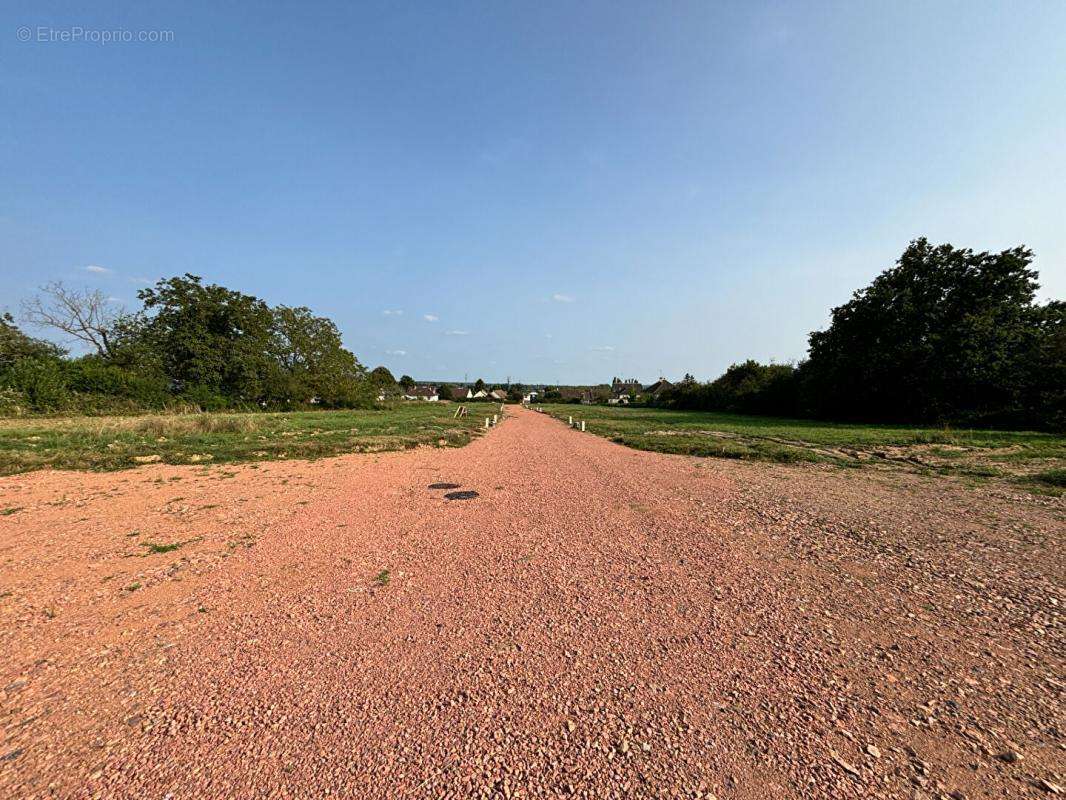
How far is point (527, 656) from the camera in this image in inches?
136

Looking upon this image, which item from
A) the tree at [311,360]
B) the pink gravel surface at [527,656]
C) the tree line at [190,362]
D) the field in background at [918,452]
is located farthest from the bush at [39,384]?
the field in background at [918,452]

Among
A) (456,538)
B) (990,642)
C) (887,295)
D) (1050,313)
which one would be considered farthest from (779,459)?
(1050,313)

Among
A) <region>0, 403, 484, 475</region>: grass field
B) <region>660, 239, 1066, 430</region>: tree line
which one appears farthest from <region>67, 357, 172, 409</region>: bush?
<region>660, 239, 1066, 430</region>: tree line

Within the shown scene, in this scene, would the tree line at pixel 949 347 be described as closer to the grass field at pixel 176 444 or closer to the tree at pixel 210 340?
the grass field at pixel 176 444

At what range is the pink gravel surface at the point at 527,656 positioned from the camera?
2389 mm

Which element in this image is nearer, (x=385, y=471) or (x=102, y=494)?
(x=102, y=494)

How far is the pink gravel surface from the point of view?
2.39 m

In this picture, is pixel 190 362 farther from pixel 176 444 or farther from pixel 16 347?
pixel 176 444

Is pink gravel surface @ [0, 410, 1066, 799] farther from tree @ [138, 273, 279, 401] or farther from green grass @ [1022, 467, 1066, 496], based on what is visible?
tree @ [138, 273, 279, 401]

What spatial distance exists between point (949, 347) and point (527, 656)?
127 feet

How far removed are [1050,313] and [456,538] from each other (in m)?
44.3

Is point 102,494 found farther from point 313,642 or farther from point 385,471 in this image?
point 313,642

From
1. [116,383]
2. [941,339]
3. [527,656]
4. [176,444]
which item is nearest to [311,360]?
[116,383]

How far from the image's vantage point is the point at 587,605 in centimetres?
431
